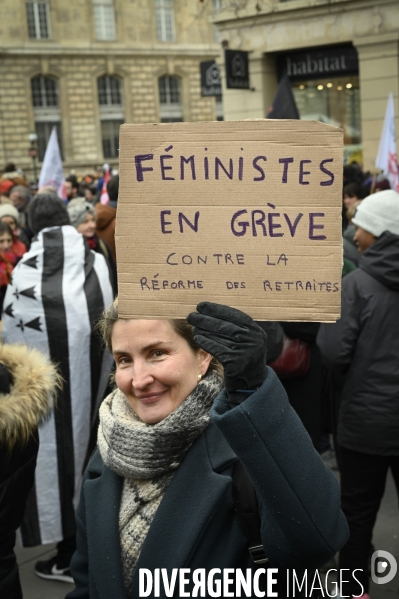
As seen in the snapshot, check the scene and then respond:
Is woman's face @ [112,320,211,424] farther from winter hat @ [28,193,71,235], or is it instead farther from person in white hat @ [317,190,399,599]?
winter hat @ [28,193,71,235]

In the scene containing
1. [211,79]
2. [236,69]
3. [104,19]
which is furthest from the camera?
[104,19]

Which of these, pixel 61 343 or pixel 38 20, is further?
pixel 38 20

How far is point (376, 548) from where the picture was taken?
407 cm

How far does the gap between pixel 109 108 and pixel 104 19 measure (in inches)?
176

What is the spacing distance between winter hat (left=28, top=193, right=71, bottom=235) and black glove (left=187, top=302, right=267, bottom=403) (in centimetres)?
274

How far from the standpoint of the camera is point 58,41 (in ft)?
121

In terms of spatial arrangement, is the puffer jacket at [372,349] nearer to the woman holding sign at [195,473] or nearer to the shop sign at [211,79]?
the woman holding sign at [195,473]

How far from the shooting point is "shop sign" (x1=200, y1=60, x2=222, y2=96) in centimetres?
1831

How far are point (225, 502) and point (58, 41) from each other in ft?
125

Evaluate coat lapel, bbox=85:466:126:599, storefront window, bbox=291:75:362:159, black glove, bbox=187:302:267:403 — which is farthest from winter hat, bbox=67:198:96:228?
storefront window, bbox=291:75:362:159

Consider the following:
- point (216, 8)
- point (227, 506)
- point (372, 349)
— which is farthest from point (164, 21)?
point (227, 506)

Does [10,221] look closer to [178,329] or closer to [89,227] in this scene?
[89,227]

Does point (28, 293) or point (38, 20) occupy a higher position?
point (38, 20)

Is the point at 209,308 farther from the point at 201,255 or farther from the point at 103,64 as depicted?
the point at 103,64
